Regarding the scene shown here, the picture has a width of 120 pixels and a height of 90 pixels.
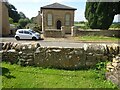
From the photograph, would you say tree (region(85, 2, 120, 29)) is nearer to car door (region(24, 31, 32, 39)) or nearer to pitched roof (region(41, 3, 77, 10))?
car door (region(24, 31, 32, 39))

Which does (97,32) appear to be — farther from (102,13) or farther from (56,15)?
(56,15)

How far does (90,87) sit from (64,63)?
193cm

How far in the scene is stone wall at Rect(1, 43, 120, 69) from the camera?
27.0 ft

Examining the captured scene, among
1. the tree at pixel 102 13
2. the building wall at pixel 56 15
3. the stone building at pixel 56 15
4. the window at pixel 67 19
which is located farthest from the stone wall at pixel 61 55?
the window at pixel 67 19

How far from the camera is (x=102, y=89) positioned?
6629 mm

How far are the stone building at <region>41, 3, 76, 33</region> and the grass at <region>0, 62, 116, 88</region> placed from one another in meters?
35.9

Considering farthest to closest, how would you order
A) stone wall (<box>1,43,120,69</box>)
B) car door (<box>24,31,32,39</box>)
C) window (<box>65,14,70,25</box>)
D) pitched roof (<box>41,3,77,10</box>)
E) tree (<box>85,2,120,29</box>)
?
window (<box>65,14,70,25</box>), pitched roof (<box>41,3,77,10</box>), tree (<box>85,2,120,29</box>), car door (<box>24,31,32,39</box>), stone wall (<box>1,43,120,69</box>)

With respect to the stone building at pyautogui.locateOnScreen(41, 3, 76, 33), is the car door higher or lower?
lower

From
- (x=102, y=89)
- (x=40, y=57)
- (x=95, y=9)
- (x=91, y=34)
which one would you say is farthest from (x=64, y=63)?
(x=95, y=9)

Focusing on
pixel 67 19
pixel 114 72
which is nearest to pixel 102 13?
pixel 67 19

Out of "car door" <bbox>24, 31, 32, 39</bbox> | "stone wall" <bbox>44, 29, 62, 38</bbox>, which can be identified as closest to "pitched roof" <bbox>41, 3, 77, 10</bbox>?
"stone wall" <bbox>44, 29, 62, 38</bbox>

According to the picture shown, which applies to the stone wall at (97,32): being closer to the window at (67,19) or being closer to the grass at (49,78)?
the window at (67,19)

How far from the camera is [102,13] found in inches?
1281

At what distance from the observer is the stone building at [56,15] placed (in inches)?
1734
